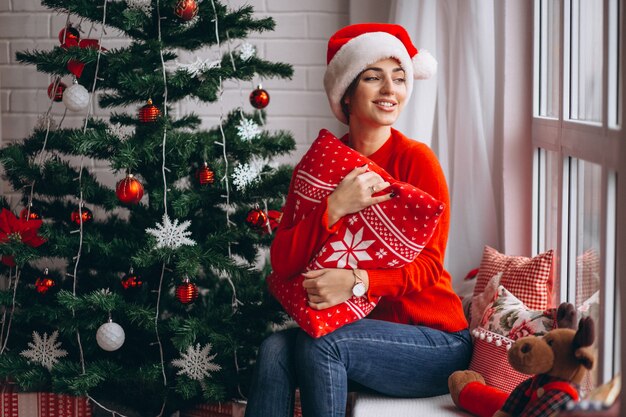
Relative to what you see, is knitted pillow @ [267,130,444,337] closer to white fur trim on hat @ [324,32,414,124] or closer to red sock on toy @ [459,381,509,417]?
white fur trim on hat @ [324,32,414,124]

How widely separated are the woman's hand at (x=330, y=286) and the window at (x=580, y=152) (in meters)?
0.52

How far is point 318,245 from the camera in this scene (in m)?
1.82

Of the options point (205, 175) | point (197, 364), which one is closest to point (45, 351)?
point (197, 364)

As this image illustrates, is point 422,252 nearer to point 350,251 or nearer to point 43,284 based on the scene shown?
point 350,251

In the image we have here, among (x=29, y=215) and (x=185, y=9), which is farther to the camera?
(x=29, y=215)

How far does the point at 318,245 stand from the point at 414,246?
0.77 ft

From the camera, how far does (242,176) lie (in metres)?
2.19

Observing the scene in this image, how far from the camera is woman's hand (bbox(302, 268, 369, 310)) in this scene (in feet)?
5.77

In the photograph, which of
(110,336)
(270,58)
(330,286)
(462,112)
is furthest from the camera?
(270,58)

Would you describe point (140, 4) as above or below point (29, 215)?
above

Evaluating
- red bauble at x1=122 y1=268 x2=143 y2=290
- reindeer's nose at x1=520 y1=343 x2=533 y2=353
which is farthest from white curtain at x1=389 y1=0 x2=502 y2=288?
reindeer's nose at x1=520 y1=343 x2=533 y2=353

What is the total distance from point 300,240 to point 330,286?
0.47 ft

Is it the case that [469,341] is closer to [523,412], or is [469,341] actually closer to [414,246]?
[414,246]

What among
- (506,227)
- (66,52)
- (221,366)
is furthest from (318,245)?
(66,52)
